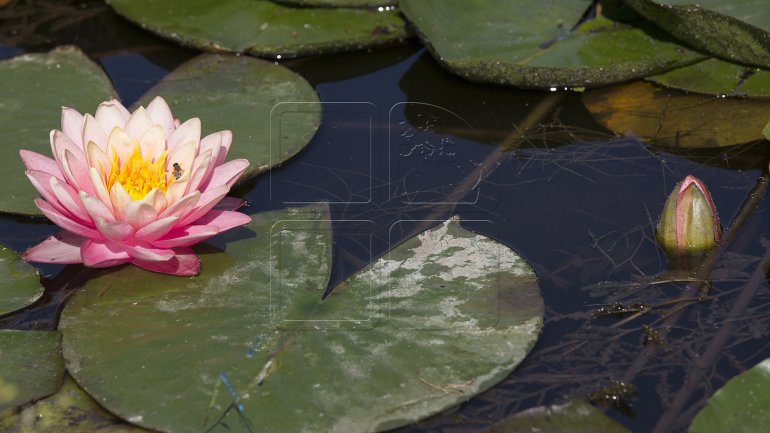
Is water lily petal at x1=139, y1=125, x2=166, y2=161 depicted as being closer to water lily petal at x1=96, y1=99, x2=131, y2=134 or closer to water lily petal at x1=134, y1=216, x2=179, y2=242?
water lily petal at x1=96, y1=99, x2=131, y2=134

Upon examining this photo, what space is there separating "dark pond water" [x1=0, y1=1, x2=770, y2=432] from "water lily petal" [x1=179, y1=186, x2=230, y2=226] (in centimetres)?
39

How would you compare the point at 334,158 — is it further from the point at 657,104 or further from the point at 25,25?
the point at 25,25

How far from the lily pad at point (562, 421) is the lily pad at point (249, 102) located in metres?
1.26

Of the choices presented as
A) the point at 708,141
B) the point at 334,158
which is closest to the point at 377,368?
the point at 334,158

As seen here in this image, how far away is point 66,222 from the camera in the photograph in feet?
8.20

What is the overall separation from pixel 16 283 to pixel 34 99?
0.96 m

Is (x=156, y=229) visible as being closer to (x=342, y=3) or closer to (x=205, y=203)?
(x=205, y=203)

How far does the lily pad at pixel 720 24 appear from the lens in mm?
3408

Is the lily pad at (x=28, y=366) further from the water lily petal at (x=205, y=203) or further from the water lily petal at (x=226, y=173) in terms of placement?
the water lily petal at (x=226, y=173)

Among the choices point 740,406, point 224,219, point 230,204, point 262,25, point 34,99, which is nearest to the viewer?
point 740,406

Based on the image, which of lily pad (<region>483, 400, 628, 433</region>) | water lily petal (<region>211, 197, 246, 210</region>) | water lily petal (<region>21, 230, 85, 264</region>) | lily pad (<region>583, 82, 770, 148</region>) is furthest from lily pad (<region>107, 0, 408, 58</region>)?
lily pad (<region>483, 400, 628, 433</region>)

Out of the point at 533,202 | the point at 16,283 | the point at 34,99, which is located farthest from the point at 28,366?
Answer: the point at 533,202

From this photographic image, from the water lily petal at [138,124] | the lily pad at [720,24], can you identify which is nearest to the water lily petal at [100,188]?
the water lily petal at [138,124]

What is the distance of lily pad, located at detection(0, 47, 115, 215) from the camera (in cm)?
295
